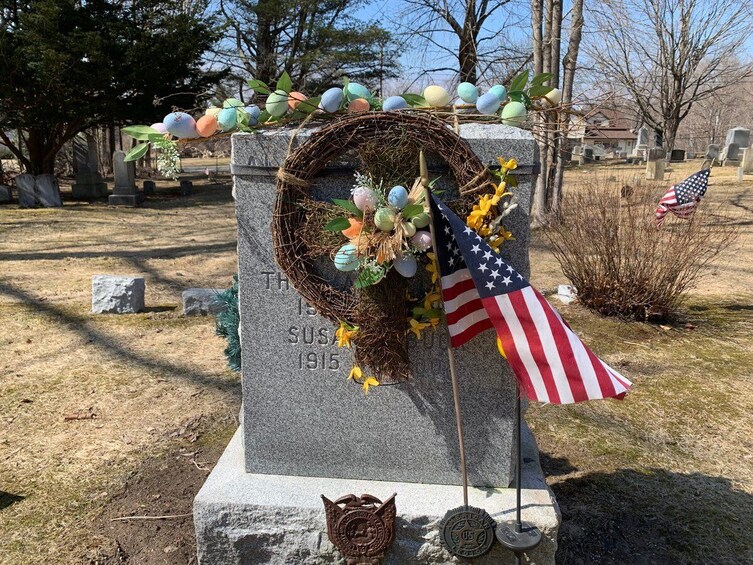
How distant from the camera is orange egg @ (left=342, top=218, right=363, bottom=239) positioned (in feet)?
7.73

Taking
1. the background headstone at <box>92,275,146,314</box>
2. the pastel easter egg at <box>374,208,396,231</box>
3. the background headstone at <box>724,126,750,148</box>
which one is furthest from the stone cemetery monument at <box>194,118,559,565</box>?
the background headstone at <box>724,126,750,148</box>

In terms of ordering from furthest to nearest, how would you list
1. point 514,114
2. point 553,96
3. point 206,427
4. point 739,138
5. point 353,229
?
1. point 739,138
2. point 206,427
3. point 553,96
4. point 514,114
5. point 353,229

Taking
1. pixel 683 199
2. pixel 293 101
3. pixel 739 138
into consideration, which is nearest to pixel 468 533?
pixel 293 101

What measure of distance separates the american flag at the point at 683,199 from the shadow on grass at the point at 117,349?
14.9 feet

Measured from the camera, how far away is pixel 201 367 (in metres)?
5.09

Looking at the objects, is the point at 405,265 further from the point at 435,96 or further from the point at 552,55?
the point at 552,55

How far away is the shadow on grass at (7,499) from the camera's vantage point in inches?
125

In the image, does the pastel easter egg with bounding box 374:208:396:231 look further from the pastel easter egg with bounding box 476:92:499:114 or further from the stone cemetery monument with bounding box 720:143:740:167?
the stone cemetery monument with bounding box 720:143:740:167

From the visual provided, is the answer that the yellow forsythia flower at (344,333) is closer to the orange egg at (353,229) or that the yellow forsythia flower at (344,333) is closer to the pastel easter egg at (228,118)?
the orange egg at (353,229)

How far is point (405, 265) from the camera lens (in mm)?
2338

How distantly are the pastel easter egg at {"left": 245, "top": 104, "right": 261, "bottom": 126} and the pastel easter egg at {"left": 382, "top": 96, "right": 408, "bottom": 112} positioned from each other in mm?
549

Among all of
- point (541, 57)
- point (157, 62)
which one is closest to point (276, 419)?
point (541, 57)

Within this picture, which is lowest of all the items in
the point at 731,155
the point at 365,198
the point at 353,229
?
the point at 353,229

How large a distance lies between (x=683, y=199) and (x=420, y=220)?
598 centimetres
